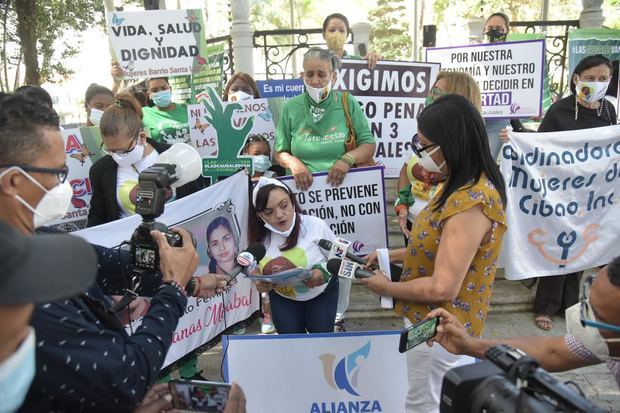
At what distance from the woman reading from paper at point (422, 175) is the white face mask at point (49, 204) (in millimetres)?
2273

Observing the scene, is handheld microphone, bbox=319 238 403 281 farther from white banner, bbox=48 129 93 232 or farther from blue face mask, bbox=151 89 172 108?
blue face mask, bbox=151 89 172 108

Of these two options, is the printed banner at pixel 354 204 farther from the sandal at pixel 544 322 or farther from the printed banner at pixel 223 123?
the sandal at pixel 544 322

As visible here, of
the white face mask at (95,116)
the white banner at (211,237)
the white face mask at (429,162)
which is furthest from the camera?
the white face mask at (95,116)

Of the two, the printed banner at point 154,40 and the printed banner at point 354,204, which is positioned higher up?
the printed banner at point 154,40

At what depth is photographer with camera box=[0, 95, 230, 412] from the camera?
1.21m

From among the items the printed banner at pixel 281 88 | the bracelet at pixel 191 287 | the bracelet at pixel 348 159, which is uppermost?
the printed banner at pixel 281 88

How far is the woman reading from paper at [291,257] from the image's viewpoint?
2857 mm

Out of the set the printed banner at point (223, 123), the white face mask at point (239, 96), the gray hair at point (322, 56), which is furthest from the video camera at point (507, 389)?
the white face mask at point (239, 96)

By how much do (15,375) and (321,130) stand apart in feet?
9.78

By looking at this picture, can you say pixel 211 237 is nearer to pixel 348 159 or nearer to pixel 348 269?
pixel 348 159

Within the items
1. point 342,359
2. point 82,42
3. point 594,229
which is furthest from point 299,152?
point 82,42

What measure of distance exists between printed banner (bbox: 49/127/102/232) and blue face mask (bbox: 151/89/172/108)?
774 millimetres

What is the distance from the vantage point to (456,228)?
A: 1.87 meters

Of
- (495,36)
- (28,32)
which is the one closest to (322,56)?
(495,36)
